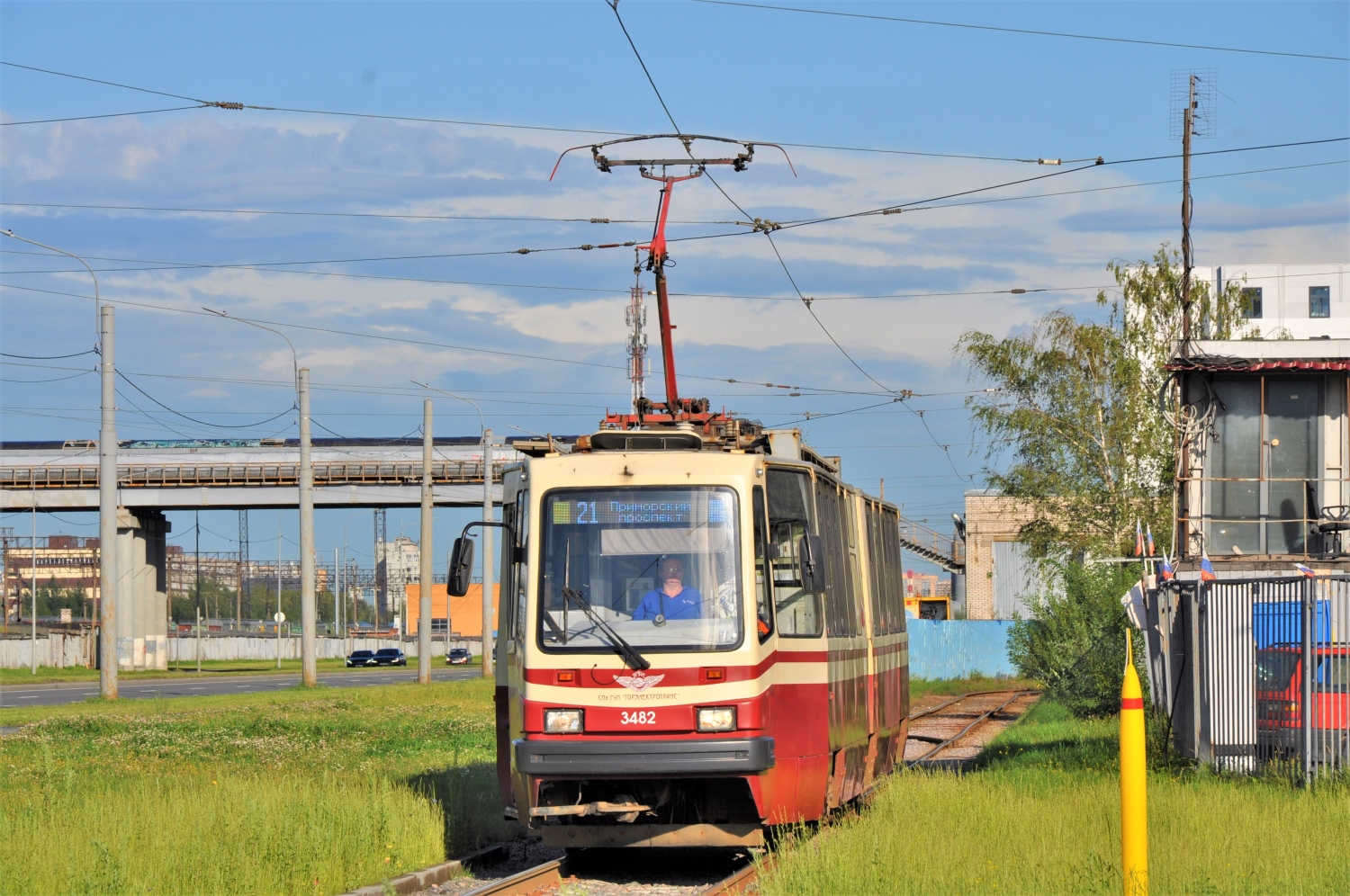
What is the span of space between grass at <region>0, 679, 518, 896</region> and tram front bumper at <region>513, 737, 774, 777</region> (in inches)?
57.1

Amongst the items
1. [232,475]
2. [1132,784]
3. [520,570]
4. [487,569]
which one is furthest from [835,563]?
[232,475]

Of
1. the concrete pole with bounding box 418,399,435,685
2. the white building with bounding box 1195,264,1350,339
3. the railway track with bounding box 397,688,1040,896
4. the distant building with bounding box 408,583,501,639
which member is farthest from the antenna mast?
the distant building with bounding box 408,583,501,639

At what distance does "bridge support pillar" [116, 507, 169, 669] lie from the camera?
6575 cm

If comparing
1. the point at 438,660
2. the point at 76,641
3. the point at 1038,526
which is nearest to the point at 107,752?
the point at 1038,526

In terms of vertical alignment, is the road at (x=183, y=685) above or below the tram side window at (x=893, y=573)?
below

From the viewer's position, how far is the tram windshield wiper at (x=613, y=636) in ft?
35.4

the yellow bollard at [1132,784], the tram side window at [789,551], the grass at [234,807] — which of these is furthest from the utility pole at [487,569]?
the yellow bollard at [1132,784]

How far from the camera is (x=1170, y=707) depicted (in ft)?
50.4

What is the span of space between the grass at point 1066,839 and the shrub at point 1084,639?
11948 mm

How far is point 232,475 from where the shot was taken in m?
67.8

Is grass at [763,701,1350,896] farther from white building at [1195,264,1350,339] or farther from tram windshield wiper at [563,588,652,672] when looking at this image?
white building at [1195,264,1350,339]

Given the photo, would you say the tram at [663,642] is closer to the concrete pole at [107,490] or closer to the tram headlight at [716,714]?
the tram headlight at [716,714]

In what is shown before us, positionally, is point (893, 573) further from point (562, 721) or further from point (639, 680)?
point (562, 721)

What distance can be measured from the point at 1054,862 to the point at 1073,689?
1845cm
